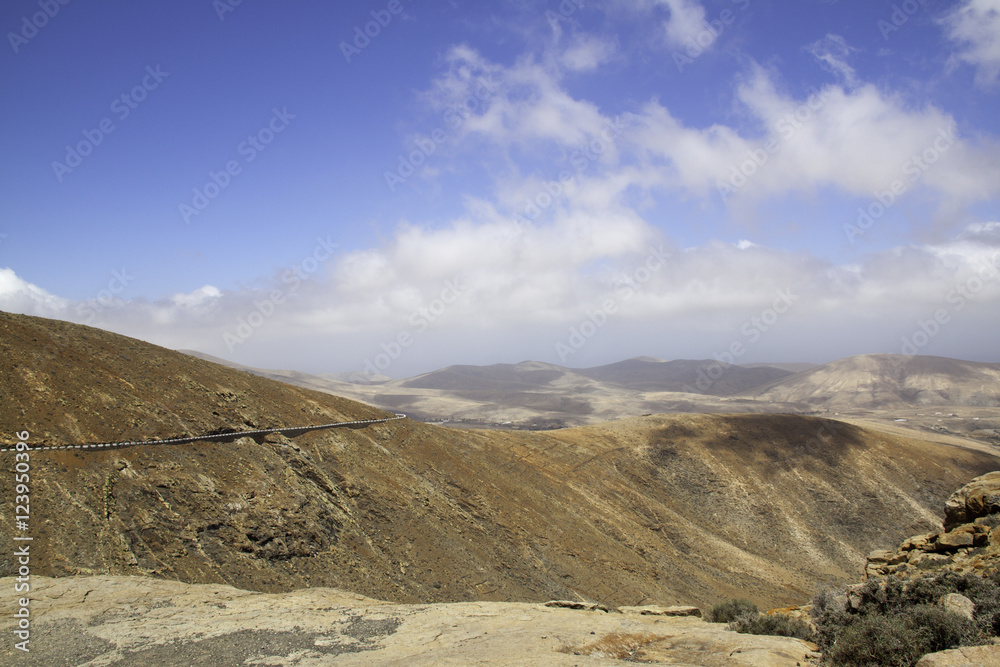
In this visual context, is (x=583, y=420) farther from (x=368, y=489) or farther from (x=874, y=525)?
(x=368, y=489)

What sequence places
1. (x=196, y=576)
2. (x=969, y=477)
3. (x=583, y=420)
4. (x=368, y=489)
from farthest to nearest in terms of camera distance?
(x=583, y=420)
(x=969, y=477)
(x=368, y=489)
(x=196, y=576)

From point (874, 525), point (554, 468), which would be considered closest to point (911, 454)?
point (874, 525)

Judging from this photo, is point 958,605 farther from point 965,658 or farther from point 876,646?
point 965,658

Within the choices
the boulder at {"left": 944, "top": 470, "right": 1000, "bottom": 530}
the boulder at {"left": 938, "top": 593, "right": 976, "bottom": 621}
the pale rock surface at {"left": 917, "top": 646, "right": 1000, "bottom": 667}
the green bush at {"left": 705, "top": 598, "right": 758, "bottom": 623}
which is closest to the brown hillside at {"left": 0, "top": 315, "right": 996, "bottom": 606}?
the green bush at {"left": 705, "top": 598, "right": 758, "bottom": 623}

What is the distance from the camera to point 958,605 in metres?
8.71

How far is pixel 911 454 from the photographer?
166ft

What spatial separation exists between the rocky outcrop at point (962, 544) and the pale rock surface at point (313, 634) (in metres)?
4.92

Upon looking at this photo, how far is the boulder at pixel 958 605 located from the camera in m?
8.43

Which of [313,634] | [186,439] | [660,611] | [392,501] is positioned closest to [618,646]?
[660,611]

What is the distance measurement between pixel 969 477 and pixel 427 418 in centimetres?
10670

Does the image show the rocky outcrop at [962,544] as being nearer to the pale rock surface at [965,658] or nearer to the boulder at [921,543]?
the boulder at [921,543]

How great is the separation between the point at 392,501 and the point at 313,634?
12.9m

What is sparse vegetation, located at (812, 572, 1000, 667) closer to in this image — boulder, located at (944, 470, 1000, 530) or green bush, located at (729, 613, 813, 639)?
green bush, located at (729, 613, 813, 639)

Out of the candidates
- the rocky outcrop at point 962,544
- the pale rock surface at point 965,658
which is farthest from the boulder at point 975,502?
the pale rock surface at point 965,658
